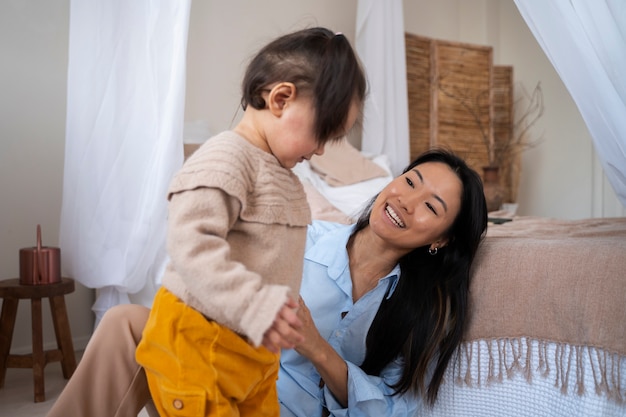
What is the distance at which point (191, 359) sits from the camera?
0.97m

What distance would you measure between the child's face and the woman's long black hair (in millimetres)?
595

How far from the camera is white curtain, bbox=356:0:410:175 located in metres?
3.80

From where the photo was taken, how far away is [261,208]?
3.32 feet

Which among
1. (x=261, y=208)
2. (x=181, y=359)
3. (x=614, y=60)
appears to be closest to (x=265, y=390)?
(x=181, y=359)

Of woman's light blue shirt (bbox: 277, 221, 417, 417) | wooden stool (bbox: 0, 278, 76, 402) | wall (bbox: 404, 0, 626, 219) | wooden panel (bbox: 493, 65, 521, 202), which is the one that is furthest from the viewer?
wooden panel (bbox: 493, 65, 521, 202)

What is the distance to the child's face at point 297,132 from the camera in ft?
3.32

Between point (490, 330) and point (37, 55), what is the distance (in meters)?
2.22

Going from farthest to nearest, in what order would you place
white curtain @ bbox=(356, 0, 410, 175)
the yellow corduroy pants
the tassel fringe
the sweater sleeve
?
white curtain @ bbox=(356, 0, 410, 175)
the tassel fringe
the yellow corduroy pants
the sweater sleeve

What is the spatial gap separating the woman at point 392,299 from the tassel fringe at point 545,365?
0.18 ft

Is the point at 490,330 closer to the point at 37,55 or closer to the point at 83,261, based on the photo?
the point at 83,261

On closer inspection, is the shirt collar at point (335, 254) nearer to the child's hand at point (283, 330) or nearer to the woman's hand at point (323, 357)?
the woman's hand at point (323, 357)

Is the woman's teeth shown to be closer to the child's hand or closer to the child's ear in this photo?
the child's ear

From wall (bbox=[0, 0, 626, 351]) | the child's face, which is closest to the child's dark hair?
the child's face

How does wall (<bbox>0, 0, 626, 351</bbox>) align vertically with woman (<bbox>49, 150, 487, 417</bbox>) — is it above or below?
above
